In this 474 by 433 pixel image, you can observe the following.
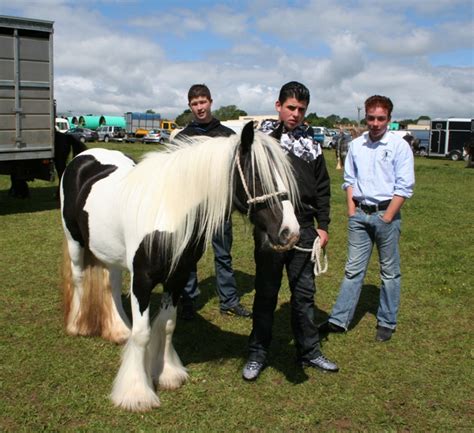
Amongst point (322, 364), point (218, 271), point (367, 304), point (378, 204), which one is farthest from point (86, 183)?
point (367, 304)

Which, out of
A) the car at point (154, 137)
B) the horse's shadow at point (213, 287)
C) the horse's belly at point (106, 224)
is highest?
the car at point (154, 137)

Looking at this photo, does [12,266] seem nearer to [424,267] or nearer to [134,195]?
[134,195]

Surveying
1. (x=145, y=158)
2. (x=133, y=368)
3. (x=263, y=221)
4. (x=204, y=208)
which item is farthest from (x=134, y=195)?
(x=133, y=368)

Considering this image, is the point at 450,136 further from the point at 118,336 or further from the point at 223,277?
the point at 118,336

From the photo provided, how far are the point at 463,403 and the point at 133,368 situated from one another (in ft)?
7.95

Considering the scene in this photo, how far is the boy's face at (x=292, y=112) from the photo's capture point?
130 inches

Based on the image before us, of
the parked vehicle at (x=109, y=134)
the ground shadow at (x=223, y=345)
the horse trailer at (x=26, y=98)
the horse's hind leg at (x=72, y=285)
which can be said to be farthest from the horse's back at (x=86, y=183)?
the parked vehicle at (x=109, y=134)

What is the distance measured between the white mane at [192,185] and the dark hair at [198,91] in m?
1.17

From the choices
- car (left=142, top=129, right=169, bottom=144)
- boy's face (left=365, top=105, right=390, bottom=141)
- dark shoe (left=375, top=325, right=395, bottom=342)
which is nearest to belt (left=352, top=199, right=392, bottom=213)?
boy's face (left=365, top=105, right=390, bottom=141)

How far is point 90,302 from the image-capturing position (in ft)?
14.2

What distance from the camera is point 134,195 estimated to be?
3.19 meters

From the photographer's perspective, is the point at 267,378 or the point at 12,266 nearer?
the point at 267,378

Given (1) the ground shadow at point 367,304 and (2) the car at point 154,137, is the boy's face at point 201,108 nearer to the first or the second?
(1) the ground shadow at point 367,304

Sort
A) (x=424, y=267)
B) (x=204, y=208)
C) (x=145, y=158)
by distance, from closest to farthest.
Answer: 1. (x=204, y=208)
2. (x=145, y=158)
3. (x=424, y=267)
